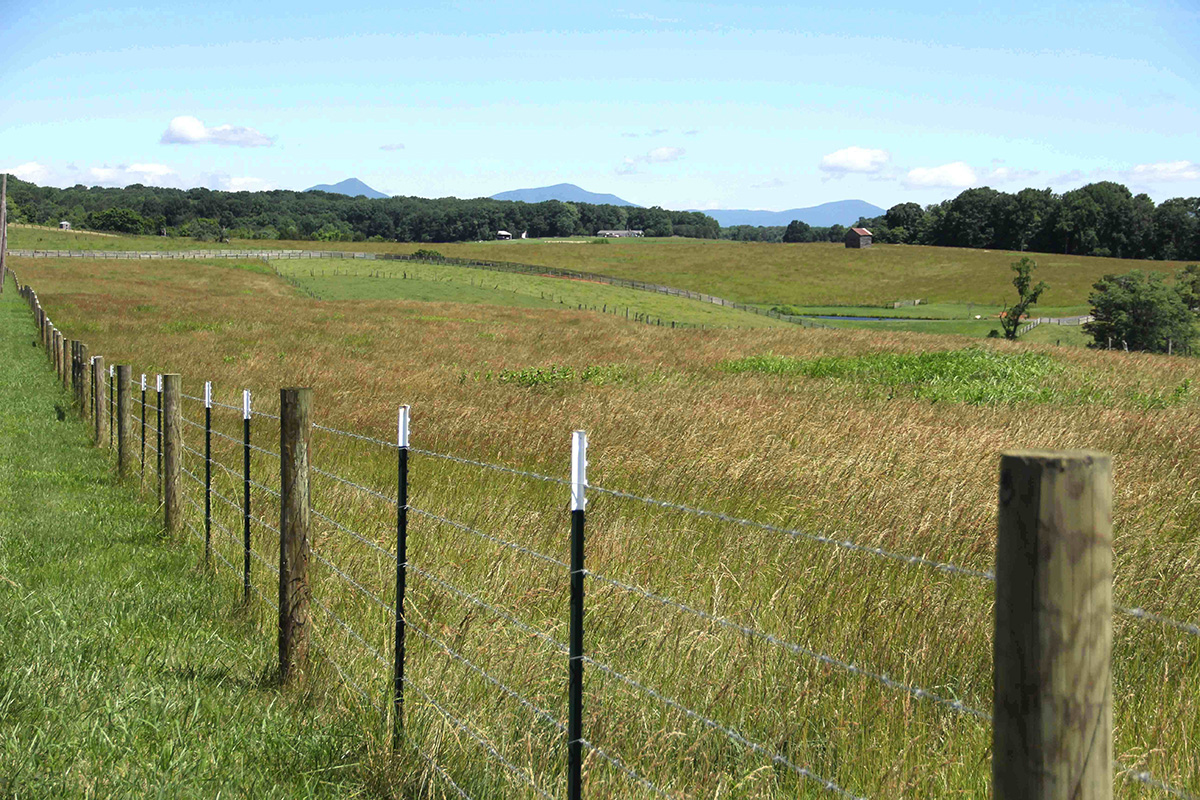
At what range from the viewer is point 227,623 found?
6.46 metres

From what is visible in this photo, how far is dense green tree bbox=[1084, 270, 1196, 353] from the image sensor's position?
222ft

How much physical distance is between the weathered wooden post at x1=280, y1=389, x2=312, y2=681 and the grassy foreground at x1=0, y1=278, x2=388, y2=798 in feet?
1.30

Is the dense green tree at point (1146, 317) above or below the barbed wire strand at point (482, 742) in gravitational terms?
above

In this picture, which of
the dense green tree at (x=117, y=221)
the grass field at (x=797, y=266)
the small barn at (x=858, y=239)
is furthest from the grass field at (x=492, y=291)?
the dense green tree at (x=117, y=221)

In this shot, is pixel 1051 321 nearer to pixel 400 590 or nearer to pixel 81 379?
pixel 81 379

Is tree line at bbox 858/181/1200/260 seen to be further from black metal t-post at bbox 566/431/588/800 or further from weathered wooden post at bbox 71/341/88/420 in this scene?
black metal t-post at bbox 566/431/588/800

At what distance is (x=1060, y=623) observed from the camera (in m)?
1.64

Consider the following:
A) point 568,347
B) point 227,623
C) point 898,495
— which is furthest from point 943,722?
point 568,347

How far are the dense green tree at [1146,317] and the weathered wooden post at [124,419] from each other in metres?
68.4

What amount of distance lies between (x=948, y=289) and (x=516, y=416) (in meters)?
122

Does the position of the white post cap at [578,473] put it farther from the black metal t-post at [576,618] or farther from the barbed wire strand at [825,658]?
the barbed wire strand at [825,658]

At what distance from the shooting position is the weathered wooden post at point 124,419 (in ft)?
36.0

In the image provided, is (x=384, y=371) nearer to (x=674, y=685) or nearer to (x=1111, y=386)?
(x=1111, y=386)

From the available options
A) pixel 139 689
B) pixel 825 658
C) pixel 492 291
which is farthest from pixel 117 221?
pixel 825 658
